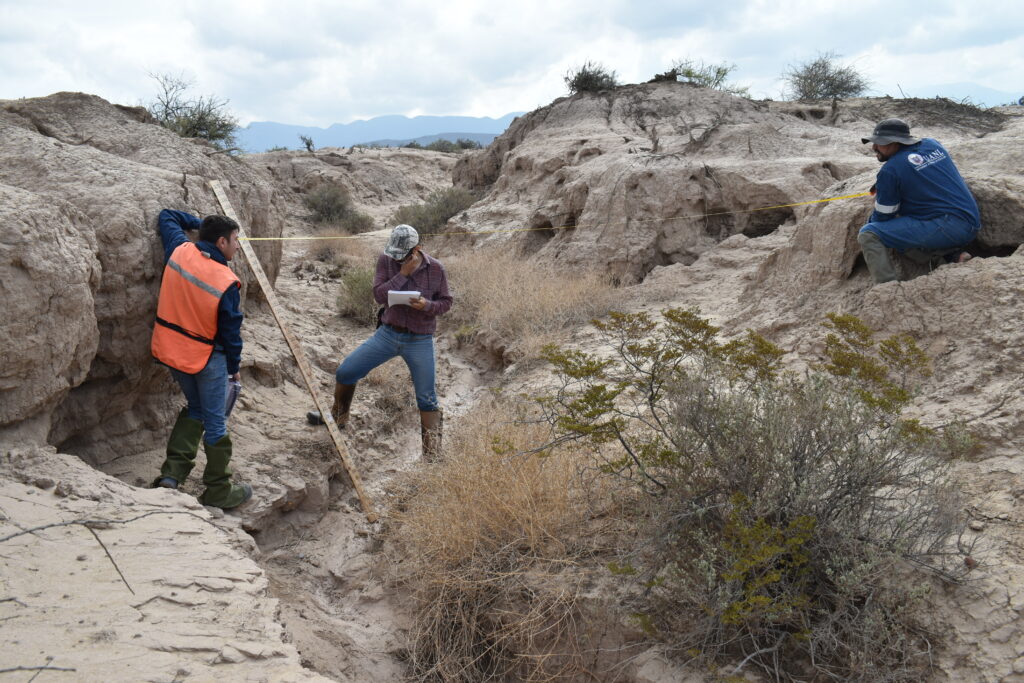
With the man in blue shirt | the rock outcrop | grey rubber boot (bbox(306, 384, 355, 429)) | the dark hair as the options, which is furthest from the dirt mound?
the rock outcrop

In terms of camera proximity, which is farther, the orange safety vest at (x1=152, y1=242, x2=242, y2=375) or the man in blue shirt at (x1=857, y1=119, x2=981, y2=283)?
the man in blue shirt at (x1=857, y1=119, x2=981, y2=283)

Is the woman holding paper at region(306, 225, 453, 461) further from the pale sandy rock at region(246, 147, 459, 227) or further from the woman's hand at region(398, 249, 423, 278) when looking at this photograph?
the pale sandy rock at region(246, 147, 459, 227)

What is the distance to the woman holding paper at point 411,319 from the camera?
461 cm

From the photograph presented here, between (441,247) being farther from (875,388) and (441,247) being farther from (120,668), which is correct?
(120,668)

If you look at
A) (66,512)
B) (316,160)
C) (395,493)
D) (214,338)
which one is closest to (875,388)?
(395,493)

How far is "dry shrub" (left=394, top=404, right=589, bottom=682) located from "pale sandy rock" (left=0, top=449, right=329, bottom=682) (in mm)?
958

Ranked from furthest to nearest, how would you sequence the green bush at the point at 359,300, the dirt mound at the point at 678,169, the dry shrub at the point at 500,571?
the dirt mound at the point at 678,169 < the green bush at the point at 359,300 < the dry shrub at the point at 500,571

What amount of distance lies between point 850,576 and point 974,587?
57 cm

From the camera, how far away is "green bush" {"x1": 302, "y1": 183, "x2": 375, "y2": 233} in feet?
48.8

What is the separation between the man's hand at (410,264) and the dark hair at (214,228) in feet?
3.96

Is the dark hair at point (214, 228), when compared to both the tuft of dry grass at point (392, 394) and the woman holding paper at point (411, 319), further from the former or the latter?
the tuft of dry grass at point (392, 394)

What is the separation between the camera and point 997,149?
17.5 feet

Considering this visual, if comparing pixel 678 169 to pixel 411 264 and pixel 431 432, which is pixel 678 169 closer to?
pixel 411 264

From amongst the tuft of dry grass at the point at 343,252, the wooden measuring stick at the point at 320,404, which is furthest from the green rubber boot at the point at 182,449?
the tuft of dry grass at the point at 343,252
